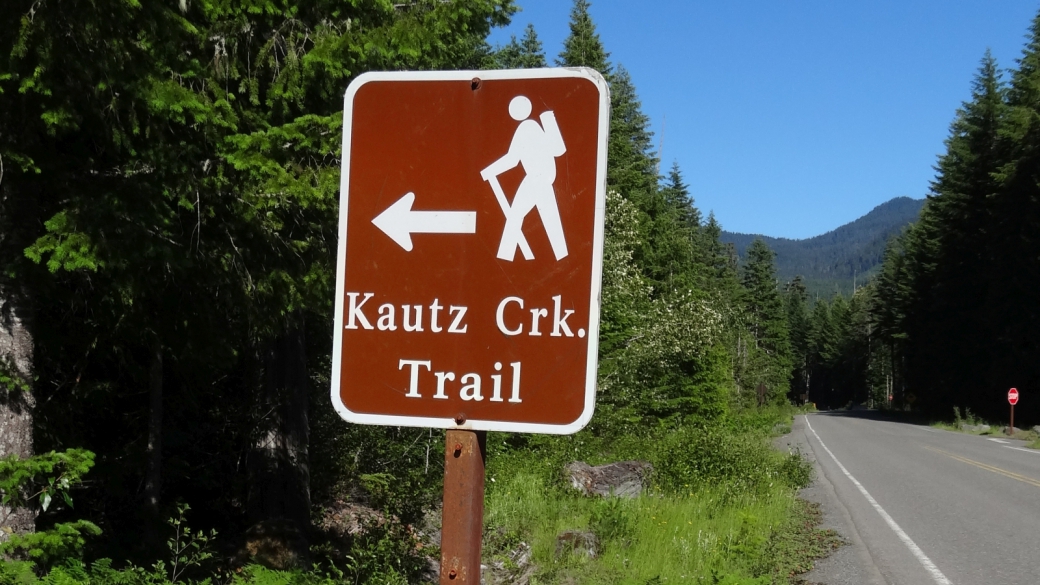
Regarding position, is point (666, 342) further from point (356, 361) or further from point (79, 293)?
point (356, 361)

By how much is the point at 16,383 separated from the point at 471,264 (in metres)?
4.89

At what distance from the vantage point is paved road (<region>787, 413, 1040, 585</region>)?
9.35m

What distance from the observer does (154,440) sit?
906 centimetres

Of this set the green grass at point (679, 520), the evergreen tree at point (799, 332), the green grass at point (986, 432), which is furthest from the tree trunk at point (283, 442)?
the evergreen tree at point (799, 332)

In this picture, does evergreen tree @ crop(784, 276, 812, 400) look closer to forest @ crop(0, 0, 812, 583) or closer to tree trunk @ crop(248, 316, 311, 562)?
forest @ crop(0, 0, 812, 583)

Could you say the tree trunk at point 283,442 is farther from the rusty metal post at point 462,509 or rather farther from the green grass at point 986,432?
the green grass at point 986,432

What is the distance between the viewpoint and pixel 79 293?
22.1 feet

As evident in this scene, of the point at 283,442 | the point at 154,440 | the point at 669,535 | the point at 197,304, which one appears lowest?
the point at 669,535

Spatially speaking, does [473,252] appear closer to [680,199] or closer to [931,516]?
[931,516]

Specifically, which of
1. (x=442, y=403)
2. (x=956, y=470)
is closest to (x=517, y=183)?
(x=442, y=403)

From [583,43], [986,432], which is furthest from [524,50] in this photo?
[986,432]

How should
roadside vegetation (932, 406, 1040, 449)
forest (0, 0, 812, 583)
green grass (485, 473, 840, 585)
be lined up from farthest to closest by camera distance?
roadside vegetation (932, 406, 1040, 449)
green grass (485, 473, 840, 585)
forest (0, 0, 812, 583)

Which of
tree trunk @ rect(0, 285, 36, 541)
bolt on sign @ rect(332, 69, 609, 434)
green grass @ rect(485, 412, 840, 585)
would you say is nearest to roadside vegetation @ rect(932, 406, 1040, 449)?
green grass @ rect(485, 412, 840, 585)

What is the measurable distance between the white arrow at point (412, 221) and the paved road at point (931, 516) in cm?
804
